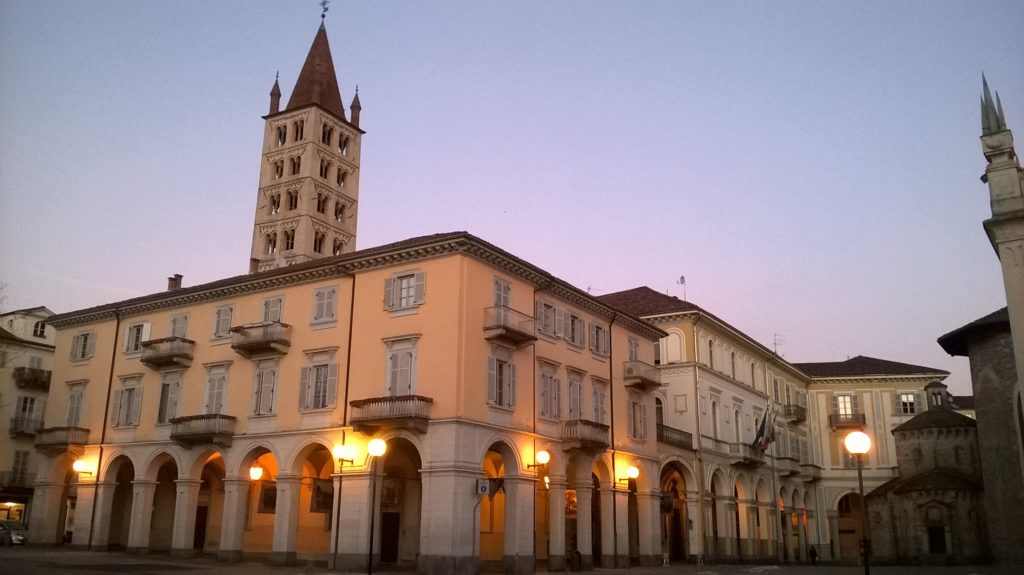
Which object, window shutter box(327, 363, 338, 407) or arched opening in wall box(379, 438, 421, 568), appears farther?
arched opening in wall box(379, 438, 421, 568)

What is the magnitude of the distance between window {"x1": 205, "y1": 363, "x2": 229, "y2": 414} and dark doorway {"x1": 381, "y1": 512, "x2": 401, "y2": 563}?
9.27 metres

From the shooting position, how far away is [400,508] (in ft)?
126

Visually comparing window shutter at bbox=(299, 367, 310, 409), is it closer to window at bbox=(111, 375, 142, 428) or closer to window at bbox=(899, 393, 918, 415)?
window at bbox=(111, 375, 142, 428)

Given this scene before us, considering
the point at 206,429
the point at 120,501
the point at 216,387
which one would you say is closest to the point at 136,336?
the point at 216,387

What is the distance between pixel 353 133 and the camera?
270ft

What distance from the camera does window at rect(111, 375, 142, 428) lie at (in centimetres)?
4378

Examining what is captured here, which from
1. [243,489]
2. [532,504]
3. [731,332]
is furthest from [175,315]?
[731,332]

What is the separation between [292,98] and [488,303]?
51.1m

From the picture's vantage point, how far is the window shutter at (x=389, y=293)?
36062 mm

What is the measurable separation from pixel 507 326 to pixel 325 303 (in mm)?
8675

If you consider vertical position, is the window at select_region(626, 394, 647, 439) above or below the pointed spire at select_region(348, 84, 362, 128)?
below

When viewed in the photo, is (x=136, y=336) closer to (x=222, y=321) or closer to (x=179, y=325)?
(x=179, y=325)

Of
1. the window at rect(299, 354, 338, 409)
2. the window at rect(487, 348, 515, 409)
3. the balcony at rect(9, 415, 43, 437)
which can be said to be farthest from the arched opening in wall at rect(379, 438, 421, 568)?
the balcony at rect(9, 415, 43, 437)

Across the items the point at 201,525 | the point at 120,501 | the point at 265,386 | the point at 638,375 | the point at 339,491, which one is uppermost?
the point at 638,375
